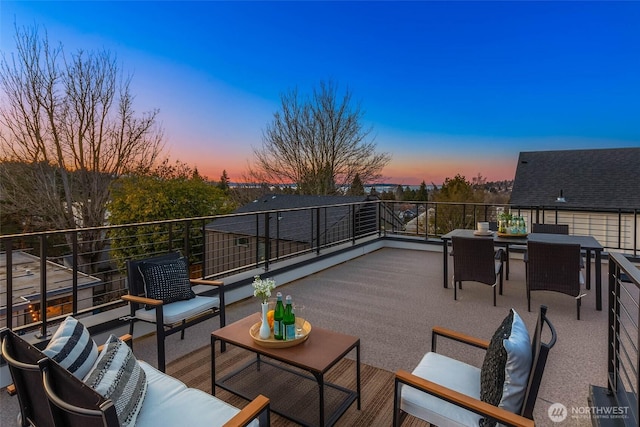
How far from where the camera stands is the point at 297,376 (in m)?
2.65

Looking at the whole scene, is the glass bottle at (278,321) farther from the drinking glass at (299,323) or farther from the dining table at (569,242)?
the dining table at (569,242)

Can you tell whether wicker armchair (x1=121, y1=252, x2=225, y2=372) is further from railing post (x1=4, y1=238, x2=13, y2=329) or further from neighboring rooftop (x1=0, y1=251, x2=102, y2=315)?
neighboring rooftop (x1=0, y1=251, x2=102, y2=315)

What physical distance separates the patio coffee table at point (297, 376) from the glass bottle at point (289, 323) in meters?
0.08

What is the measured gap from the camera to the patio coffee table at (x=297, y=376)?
204 cm

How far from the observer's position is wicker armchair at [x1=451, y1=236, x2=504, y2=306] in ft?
13.6

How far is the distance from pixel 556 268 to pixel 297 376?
3096 millimetres

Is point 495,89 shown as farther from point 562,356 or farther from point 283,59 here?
point 562,356

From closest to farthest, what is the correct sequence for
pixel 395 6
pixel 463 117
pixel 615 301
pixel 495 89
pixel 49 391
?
pixel 49 391
pixel 615 301
pixel 395 6
pixel 495 89
pixel 463 117

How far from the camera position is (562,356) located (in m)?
2.93

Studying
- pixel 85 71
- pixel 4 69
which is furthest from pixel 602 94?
pixel 4 69

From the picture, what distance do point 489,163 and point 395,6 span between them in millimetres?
9009

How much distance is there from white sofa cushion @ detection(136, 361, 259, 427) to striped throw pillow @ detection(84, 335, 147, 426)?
0.05 m

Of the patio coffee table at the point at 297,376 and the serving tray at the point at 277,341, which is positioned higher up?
the serving tray at the point at 277,341

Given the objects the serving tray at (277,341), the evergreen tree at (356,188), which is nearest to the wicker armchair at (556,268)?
the serving tray at (277,341)
